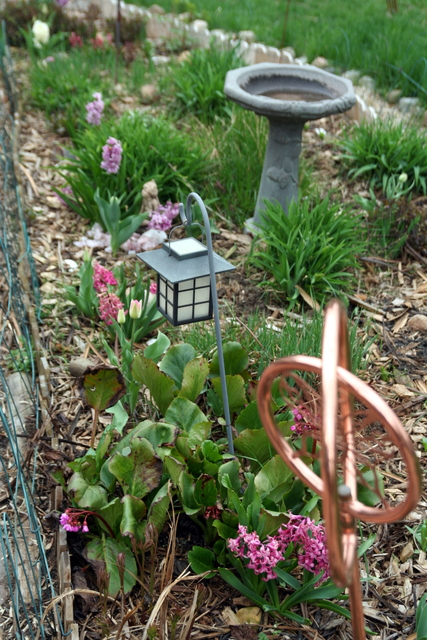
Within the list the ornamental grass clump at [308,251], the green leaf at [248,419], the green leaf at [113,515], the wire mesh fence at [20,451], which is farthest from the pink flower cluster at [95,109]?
the green leaf at [113,515]

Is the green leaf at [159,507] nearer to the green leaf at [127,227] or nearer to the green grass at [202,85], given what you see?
the green leaf at [127,227]

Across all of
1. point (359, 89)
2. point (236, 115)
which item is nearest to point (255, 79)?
point (236, 115)

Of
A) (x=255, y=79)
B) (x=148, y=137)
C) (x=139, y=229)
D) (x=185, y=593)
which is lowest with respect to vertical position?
(x=185, y=593)

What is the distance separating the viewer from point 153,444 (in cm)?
199

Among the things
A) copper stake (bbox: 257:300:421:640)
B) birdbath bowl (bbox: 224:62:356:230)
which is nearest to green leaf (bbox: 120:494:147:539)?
copper stake (bbox: 257:300:421:640)

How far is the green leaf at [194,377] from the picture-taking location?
211 centimetres

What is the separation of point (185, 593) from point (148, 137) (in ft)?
8.51

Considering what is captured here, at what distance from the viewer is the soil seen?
1.73 m

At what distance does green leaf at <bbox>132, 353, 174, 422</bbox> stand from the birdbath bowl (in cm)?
130

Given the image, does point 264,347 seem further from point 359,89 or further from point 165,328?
point 359,89

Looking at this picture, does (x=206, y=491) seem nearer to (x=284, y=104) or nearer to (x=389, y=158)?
(x=284, y=104)

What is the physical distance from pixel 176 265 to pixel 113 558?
84 centimetres

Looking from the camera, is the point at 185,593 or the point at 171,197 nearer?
the point at 185,593

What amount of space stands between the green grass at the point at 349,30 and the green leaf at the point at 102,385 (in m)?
3.48
